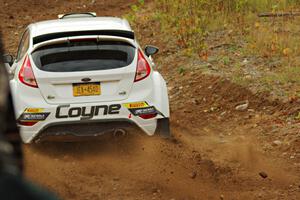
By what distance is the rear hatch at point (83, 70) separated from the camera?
7.13 m

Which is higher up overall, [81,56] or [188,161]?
[81,56]

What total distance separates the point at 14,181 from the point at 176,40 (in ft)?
41.1

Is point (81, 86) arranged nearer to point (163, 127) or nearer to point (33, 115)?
point (33, 115)

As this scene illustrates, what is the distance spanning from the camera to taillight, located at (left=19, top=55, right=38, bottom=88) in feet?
23.6

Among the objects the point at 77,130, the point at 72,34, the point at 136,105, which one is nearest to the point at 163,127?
the point at 136,105

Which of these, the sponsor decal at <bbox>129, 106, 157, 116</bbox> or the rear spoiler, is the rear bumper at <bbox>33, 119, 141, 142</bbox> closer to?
the sponsor decal at <bbox>129, 106, 157, 116</bbox>

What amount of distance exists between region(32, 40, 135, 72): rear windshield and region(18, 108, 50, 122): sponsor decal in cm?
47

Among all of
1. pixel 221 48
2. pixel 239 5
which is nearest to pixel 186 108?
pixel 221 48

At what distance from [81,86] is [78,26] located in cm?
87

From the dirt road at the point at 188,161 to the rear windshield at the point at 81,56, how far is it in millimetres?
860

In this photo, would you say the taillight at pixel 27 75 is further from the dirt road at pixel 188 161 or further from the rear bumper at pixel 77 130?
the dirt road at pixel 188 161

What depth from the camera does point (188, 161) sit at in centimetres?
762

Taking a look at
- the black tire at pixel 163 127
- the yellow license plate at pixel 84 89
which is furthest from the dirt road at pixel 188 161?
the yellow license plate at pixel 84 89

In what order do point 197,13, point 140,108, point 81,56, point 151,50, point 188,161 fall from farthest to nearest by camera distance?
point 197,13 < point 151,50 < point 188,161 < point 140,108 < point 81,56
